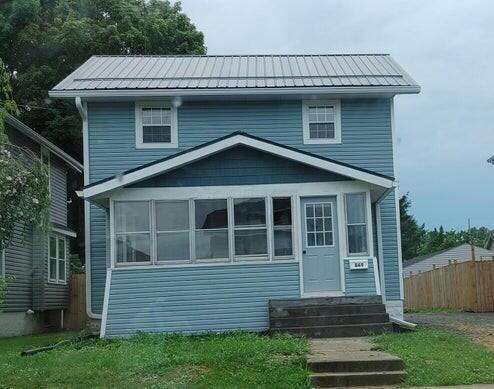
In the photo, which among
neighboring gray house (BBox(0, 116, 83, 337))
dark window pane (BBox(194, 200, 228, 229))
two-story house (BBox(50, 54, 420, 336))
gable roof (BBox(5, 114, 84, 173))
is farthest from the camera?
neighboring gray house (BBox(0, 116, 83, 337))

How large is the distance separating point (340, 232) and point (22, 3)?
72.0ft

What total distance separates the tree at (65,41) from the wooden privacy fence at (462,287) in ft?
52.7

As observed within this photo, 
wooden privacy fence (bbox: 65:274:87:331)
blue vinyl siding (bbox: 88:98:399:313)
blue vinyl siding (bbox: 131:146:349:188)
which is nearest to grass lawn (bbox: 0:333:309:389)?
blue vinyl siding (bbox: 131:146:349:188)

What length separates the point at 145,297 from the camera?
47.6 ft

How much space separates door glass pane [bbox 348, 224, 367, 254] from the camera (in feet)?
49.5

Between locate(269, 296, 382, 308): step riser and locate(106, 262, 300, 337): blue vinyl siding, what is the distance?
0.70 feet

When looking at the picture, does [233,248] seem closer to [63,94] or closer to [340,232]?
[340,232]

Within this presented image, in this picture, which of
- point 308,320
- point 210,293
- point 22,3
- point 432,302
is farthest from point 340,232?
point 22,3

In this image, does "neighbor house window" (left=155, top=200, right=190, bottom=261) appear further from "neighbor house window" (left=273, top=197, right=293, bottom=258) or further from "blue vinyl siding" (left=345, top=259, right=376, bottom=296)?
"blue vinyl siding" (left=345, top=259, right=376, bottom=296)

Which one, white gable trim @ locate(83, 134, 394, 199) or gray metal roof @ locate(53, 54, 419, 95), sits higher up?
gray metal roof @ locate(53, 54, 419, 95)

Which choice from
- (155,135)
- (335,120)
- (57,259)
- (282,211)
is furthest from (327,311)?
(57,259)

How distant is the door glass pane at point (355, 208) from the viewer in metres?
15.1

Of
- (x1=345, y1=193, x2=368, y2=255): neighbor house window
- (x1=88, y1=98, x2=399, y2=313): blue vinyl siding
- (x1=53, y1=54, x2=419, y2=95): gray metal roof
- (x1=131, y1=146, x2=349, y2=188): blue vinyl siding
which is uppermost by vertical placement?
(x1=53, y1=54, x2=419, y2=95): gray metal roof

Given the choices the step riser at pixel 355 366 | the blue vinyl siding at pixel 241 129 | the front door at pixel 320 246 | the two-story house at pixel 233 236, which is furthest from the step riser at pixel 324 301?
the step riser at pixel 355 366
